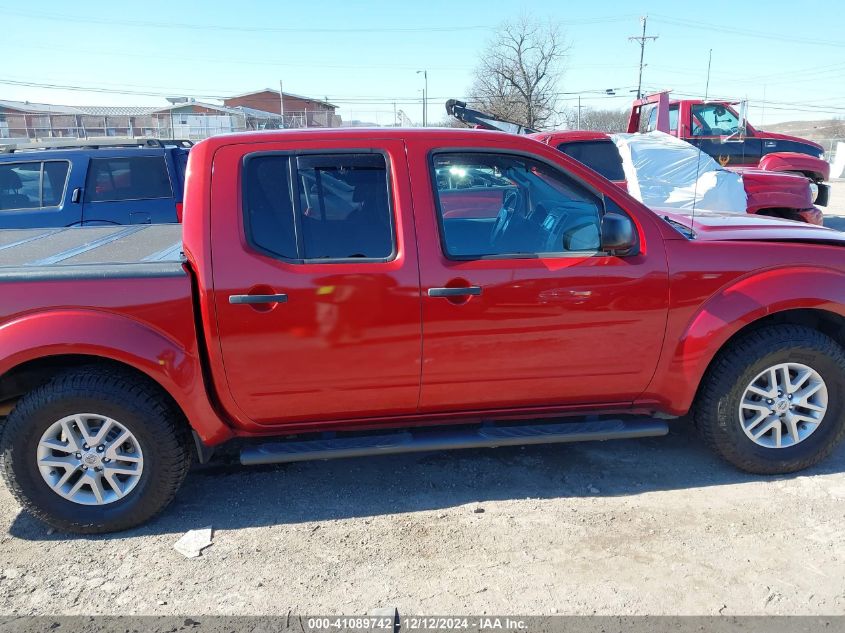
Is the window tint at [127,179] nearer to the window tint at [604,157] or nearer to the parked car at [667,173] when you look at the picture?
the parked car at [667,173]

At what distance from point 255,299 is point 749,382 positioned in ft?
8.60

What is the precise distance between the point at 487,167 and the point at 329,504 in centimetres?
198

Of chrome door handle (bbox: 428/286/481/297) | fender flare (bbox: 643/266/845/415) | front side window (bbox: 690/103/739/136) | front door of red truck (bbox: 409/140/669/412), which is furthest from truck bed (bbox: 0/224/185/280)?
front side window (bbox: 690/103/739/136)

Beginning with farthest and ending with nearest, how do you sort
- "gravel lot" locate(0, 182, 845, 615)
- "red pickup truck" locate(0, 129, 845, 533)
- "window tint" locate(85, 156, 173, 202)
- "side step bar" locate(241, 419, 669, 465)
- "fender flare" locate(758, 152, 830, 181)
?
1. "fender flare" locate(758, 152, 830, 181)
2. "window tint" locate(85, 156, 173, 202)
3. "side step bar" locate(241, 419, 669, 465)
4. "red pickup truck" locate(0, 129, 845, 533)
5. "gravel lot" locate(0, 182, 845, 615)

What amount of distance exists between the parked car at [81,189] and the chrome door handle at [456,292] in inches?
195

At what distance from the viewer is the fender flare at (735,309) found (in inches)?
127

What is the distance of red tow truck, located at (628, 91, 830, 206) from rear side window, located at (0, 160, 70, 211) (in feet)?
30.0

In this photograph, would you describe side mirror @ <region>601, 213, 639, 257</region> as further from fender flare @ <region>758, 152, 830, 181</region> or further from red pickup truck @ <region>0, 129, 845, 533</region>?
fender flare @ <region>758, 152, 830, 181</region>

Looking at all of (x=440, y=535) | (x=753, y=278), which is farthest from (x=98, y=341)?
(x=753, y=278)

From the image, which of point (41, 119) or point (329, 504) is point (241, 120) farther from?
point (329, 504)

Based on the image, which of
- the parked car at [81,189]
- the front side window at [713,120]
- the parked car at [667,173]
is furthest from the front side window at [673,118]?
the parked car at [81,189]

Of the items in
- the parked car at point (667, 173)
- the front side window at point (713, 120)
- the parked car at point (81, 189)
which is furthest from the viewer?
the front side window at point (713, 120)

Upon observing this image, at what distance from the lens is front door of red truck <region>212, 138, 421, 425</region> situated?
2.89 metres

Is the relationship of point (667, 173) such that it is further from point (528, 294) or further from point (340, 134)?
point (340, 134)
